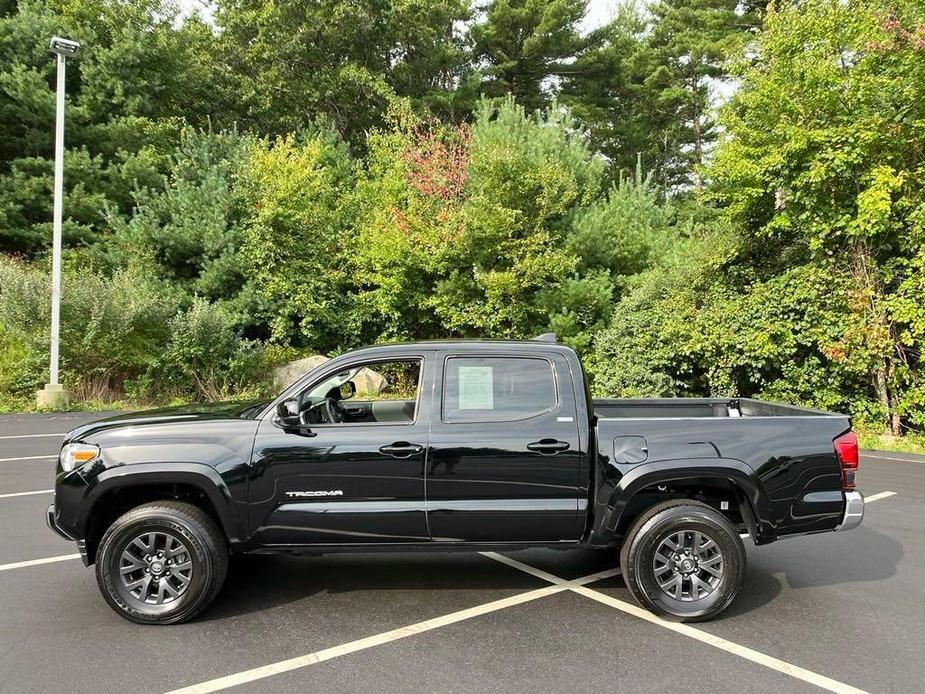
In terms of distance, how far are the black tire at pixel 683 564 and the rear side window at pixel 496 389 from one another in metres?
1.06

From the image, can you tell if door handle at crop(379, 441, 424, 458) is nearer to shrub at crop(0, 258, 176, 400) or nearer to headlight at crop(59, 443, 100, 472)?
headlight at crop(59, 443, 100, 472)

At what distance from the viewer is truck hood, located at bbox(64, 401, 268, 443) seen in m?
4.26

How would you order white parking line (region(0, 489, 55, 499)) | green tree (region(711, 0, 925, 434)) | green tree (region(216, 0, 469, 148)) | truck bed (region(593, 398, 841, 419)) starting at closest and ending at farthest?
truck bed (region(593, 398, 841, 419)) < white parking line (region(0, 489, 55, 499)) < green tree (region(711, 0, 925, 434)) < green tree (region(216, 0, 469, 148))

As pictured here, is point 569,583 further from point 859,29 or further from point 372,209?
point 372,209

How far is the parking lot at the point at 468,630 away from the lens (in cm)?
340

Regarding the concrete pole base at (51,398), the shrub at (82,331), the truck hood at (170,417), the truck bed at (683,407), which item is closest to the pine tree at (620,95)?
the shrub at (82,331)

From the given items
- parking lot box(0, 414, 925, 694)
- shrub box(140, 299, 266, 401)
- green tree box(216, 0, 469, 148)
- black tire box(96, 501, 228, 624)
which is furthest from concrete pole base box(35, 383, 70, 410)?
green tree box(216, 0, 469, 148)

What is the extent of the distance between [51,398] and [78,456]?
12.0 metres

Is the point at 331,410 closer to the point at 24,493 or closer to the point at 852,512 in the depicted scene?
the point at 852,512

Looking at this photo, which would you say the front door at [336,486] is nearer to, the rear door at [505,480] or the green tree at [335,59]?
the rear door at [505,480]

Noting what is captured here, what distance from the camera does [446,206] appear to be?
17906 millimetres

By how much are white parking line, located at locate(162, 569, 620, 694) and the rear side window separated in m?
1.28

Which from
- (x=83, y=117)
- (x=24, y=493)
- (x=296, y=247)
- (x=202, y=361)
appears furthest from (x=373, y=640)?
(x=83, y=117)

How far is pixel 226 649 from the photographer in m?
3.72
